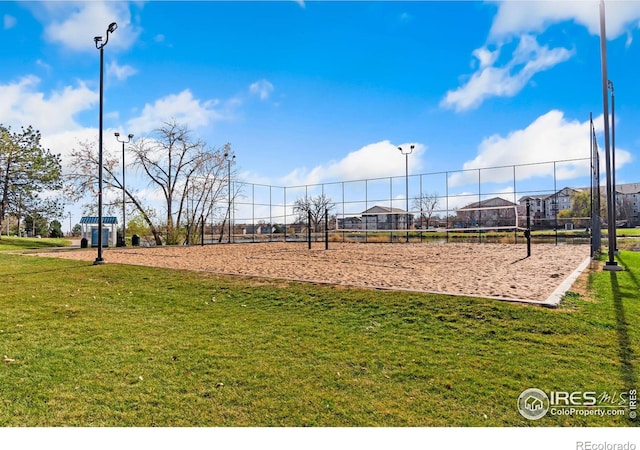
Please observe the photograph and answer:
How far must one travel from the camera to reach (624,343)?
379 centimetres

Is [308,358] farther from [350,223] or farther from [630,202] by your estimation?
[630,202]

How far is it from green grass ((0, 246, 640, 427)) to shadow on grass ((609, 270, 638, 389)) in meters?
0.01

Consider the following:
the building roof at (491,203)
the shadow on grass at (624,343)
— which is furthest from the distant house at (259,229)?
the shadow on grass at (624,343)

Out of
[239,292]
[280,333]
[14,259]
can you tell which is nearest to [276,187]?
[14,259]

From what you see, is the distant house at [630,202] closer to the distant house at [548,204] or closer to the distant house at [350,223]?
the distant house at [548,204]

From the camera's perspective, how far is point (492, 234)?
2533 centimetres

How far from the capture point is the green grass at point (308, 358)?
2.73 m

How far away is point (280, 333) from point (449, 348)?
1786mm

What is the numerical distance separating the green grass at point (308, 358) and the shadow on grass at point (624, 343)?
0.6 inches

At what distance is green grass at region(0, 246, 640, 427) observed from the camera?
273 centimetres

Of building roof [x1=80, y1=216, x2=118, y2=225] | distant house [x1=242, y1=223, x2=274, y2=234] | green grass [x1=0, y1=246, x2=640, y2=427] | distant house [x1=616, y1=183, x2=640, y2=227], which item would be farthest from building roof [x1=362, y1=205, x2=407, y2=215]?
distant house [x1=616, y1=183, x2=640, y2=227]

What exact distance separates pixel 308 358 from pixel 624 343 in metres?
2.98

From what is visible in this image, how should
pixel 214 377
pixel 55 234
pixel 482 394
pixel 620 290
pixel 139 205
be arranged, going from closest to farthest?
pixel 482 394
pixel 214 377
pixel 620 290
pixel 139 205
pixel 55 234

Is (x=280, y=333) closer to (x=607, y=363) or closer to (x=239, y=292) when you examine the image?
(x=239, y=292)
